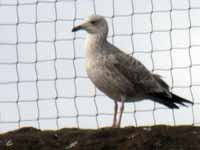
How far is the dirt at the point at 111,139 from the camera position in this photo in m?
6.72

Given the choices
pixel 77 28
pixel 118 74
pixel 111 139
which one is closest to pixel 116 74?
pixel 118 74

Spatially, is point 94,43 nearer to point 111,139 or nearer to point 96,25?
point 96,25

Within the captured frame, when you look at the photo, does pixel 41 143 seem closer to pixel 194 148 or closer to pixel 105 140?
pixel 105 140

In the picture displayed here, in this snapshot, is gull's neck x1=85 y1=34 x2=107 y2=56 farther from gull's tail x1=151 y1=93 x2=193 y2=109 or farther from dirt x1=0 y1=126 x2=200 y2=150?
dirt x1=0 y1=126 x2=200 y2=150

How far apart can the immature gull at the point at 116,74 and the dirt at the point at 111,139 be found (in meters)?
1.11

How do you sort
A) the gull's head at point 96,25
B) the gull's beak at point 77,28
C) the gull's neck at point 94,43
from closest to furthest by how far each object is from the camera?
1. the gull's beak at point 77,28
2. the gull's neck at point 94,43
3. the gull's head at point 96,25

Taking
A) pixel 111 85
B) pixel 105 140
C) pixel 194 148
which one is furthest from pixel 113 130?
pixel 111 85

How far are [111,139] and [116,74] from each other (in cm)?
152

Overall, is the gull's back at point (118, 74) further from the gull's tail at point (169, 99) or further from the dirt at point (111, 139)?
the dirt at point (111, 139)

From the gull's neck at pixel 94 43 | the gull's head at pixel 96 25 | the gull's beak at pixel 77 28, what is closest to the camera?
the gull's beak at pixel 77 28

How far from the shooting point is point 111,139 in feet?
22.5

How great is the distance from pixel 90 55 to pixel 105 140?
1.59 meters

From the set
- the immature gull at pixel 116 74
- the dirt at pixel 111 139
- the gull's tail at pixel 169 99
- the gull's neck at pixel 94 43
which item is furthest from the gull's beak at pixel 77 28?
the dirt at pixel 111 139

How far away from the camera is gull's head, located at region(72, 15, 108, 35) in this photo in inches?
333
